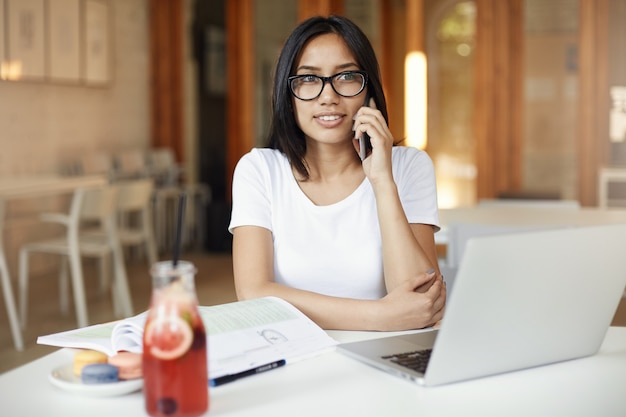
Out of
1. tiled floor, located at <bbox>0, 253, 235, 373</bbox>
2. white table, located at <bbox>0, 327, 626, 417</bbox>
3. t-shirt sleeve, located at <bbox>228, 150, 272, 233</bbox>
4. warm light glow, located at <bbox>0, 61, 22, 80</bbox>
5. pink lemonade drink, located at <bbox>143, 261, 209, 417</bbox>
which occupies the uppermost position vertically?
warm light glow, located at <bbox>0, 61, 22, 80</bbox>

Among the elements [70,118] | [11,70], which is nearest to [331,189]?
[11,70]

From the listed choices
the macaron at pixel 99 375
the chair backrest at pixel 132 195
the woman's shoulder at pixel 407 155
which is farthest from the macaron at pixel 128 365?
the chair backrest at pixel 132 195

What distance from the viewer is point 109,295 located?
6.15 meters

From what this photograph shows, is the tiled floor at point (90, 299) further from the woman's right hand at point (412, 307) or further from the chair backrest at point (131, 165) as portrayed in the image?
the woman's right hand at point (412, 307)

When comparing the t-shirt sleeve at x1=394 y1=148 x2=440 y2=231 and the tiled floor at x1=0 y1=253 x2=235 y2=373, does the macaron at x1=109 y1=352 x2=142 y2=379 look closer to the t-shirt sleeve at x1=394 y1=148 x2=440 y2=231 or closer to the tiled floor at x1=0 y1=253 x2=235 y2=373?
the t-shirt sleeve at x1=394 y1=148 x2=440 y2=231

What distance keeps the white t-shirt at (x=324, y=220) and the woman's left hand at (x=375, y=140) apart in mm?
162

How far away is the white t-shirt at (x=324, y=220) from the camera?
6.99 feet

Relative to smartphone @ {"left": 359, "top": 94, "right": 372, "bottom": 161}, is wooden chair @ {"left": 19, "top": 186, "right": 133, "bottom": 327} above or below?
below

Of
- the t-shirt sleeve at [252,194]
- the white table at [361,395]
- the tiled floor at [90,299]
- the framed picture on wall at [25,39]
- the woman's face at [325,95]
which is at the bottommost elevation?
the tiled floor at [90,299]

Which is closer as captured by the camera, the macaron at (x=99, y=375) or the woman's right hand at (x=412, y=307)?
the macaron at (x=99, y=375)

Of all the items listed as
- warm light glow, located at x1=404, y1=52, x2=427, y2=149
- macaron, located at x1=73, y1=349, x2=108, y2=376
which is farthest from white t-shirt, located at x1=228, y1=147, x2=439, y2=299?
warm light glow, located at x1=404, y1=52, x2=427, y2=149

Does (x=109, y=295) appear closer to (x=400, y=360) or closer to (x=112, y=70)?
(x=112, y=70)

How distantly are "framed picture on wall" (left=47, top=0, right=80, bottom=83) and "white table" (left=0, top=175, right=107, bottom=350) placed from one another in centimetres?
149

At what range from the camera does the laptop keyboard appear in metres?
1.41
